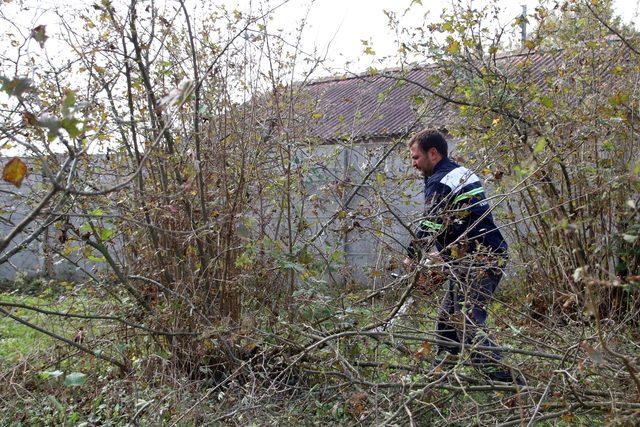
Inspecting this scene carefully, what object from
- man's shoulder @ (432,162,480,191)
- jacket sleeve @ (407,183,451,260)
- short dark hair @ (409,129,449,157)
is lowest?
jacket sleeve @ (407,183,451,260)

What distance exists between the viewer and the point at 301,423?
430 cm

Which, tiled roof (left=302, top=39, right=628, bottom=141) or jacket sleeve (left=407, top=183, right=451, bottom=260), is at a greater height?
tiled roof (left=302, top=39, right=628, bottom=141)

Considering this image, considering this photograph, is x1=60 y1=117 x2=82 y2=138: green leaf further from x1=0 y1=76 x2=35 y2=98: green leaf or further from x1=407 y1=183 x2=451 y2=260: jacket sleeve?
x1=407 y1=183 x2=451 y2=260: jacket sleeve

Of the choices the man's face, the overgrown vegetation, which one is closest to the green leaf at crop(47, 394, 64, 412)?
the overgrown vegetation

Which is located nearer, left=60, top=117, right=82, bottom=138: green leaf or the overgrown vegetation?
left=60, top=117, right=82, bottom=138: green leaf

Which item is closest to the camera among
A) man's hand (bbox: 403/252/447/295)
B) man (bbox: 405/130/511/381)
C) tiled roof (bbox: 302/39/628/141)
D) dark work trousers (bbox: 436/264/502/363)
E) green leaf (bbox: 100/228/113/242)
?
dark work trousers (bbox: 436/264/502/363)

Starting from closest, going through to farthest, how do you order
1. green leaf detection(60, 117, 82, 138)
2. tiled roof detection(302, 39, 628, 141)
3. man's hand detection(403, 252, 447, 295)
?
1. green leaf detection(60, 117, 82, 138)
2. man's hand detection(403, 252, 447, 295)
3. tiled roof detection(302, 39, 628, 141)

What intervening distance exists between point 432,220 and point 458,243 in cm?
24

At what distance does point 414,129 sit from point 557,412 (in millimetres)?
2836

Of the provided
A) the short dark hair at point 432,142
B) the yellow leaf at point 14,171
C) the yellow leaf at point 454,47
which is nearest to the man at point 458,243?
the short dark hair at point 432,142

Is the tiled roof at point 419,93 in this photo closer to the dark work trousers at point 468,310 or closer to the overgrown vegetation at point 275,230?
the overgrown vegetation at point 275,230

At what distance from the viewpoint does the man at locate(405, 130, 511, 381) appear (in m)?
4.22

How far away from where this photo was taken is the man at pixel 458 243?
4.22 m

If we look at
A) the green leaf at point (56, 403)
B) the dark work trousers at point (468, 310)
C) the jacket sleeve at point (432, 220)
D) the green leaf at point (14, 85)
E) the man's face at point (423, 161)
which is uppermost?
the green leaf at point (14, 85)
